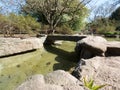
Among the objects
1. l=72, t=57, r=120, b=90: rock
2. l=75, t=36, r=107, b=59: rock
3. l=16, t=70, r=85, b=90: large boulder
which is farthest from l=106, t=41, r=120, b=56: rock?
l=16, t=70, r=85, b=90: large boulder

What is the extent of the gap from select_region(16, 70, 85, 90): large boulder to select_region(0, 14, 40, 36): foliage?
9.90 meters

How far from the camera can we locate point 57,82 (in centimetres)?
250

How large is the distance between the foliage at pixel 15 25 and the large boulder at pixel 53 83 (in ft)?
32.5

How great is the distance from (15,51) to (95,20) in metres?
24.6

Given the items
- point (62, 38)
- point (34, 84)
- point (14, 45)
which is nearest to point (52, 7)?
point (62, 38)

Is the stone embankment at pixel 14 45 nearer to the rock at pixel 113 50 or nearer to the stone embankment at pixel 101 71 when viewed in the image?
the stone embankment at pixel 101 71

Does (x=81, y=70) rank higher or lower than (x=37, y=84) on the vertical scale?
lower

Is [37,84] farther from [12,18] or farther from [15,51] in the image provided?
[12,18]

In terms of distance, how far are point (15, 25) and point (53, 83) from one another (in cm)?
1211

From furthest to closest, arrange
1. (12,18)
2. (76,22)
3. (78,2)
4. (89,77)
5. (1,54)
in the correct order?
(76,22) → (78,2) → (12,18) → (1,54) → (89,77)

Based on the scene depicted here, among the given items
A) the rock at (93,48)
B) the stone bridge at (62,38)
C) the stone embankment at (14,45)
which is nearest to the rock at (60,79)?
the rock at (93,48)

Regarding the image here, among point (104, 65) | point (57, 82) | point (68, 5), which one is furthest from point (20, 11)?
point (57, 82)

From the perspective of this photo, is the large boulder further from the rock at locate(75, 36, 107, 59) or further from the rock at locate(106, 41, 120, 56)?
the rock at locate(106, 41, 120, 56)

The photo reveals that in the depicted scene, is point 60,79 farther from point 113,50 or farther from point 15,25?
point 15,25
